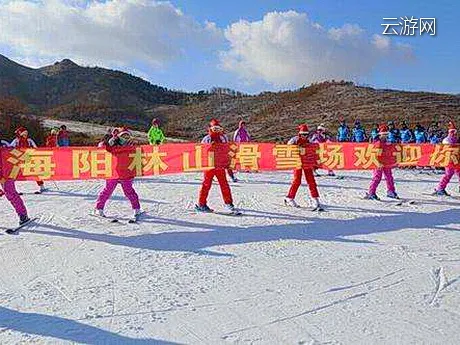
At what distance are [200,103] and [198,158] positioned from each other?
60.4 meters

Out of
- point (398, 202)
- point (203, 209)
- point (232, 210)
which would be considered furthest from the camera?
point (398, 202)

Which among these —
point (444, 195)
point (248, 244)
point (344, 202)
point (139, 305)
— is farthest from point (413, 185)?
point (139, 305)

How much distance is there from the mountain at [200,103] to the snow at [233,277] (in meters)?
30.0

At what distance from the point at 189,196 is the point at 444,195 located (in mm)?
6660

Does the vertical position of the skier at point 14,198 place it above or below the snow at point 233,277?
above

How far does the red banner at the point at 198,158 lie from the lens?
10.8 meters

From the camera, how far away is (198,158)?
12195 mm

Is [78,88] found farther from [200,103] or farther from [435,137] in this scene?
[435,137]

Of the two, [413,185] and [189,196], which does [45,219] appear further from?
[413,185]

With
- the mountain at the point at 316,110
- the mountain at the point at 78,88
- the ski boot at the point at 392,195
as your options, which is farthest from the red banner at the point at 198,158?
the mountain at the point at 78,88

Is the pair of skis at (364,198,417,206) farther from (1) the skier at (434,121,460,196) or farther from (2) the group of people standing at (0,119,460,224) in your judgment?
(1) the skier at (434,121,460,196)

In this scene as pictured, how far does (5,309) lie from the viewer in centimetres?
575

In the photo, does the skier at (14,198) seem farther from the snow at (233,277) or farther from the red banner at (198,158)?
the snow at (233,277)

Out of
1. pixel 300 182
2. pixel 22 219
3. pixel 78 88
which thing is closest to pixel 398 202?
pixel 300 182
